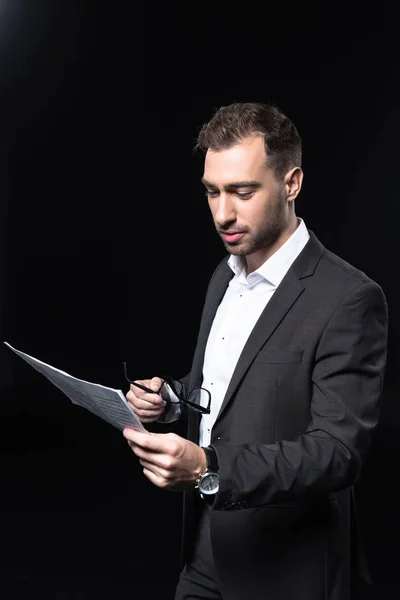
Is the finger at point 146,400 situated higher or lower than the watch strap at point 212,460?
lower

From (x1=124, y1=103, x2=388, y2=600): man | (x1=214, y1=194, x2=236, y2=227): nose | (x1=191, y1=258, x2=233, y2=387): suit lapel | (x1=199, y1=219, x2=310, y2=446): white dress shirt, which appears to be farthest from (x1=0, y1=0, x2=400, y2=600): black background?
(x1=214, y1=194, x2=236, y2=227): nose

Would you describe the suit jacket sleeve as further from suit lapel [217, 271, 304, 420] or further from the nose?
the nose

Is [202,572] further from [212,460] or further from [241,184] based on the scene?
[241,184]

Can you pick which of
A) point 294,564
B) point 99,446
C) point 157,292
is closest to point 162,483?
point 294,564

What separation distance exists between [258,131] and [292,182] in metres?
0.18

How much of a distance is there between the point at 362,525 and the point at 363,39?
138 inches

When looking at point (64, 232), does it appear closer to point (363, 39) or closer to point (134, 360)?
point (134, 360)

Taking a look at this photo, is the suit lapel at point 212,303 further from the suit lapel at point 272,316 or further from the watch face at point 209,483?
the watch face at point 209,483

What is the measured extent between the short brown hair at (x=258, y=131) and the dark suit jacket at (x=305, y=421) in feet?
0.83

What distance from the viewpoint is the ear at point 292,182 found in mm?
2383

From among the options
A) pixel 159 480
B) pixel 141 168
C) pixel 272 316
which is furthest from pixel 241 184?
pixel 141 168

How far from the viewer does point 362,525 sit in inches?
199

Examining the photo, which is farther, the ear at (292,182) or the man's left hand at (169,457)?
the ear at (292,182)

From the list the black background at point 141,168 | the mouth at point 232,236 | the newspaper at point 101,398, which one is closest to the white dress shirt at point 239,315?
the mouth at point 232,236
